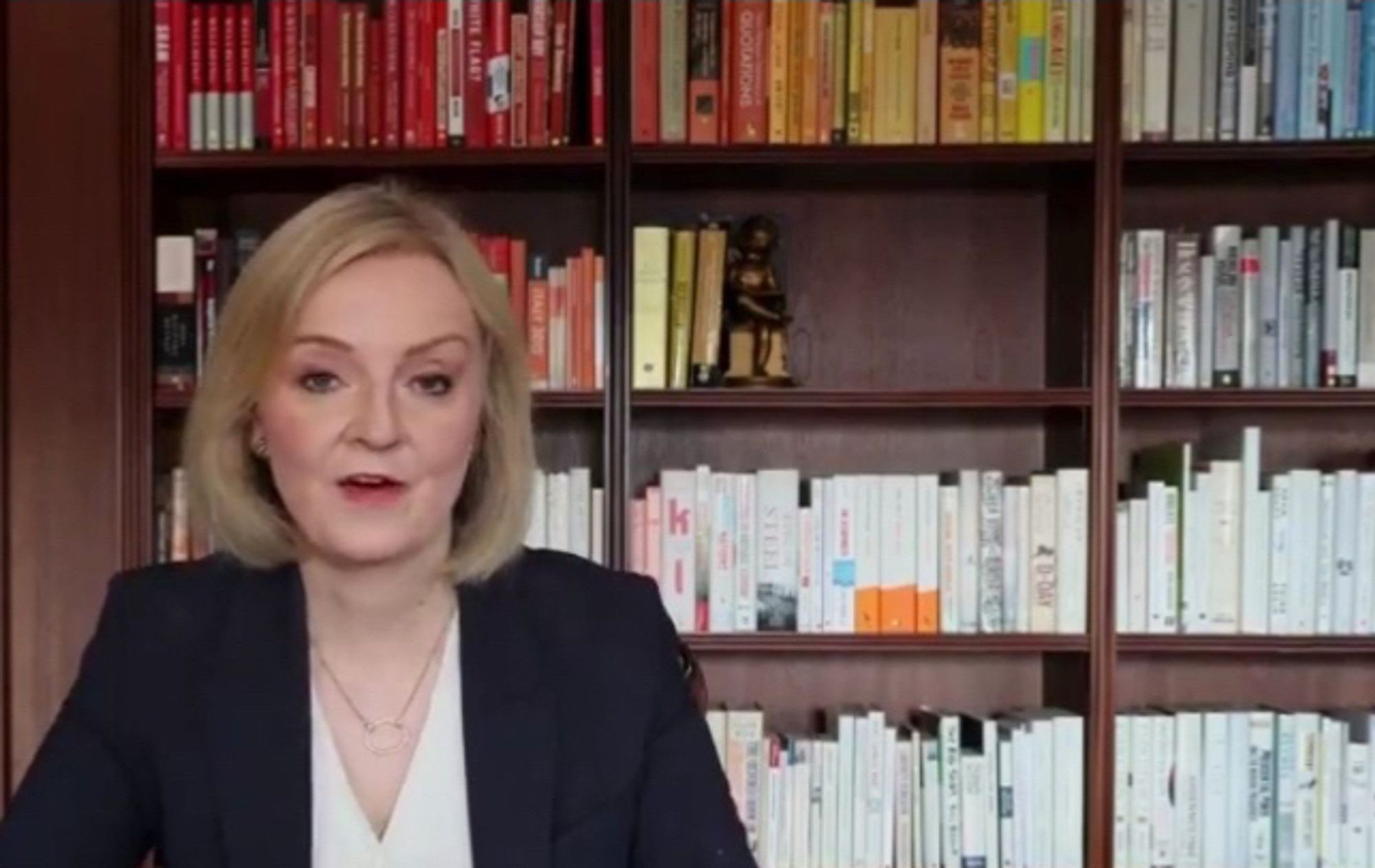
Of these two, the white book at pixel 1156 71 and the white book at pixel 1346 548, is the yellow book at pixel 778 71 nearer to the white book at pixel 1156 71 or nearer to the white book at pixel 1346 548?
the white book at pixel 1156 71

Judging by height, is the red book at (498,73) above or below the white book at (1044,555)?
above

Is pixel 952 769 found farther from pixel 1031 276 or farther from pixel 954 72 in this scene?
pixel 954 72

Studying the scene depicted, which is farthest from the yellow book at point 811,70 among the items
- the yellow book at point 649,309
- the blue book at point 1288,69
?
the blue book at point 1288,69

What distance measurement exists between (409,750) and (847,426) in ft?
4.67

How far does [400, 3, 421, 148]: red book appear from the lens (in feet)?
7.27

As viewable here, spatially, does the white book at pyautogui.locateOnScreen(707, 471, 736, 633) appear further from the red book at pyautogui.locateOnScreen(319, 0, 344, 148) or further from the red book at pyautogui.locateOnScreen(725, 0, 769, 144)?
the red book at pyautogui.locateOnScreen(319, 0, 344, 148)

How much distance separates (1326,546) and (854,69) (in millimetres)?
1055

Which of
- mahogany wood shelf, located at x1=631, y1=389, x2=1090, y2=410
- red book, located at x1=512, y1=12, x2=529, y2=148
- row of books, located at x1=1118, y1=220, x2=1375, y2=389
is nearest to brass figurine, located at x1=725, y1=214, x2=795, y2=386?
mahogany wood shelf, located at x1=631, y1=389, x2=1090, y2=410

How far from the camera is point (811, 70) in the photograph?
7.27ft

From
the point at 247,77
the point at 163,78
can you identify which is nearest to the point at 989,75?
the point at 247,77

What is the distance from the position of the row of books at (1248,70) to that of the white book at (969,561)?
1.98 feet

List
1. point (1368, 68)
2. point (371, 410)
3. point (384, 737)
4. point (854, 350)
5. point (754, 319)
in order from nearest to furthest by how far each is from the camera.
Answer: point (371, 410) → point (384, 737) → point (1368, 68) → point (754, 319) → point (854, 350)

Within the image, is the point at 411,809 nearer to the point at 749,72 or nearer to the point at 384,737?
the point at 384,737

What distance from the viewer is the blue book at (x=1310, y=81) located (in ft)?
7.17
